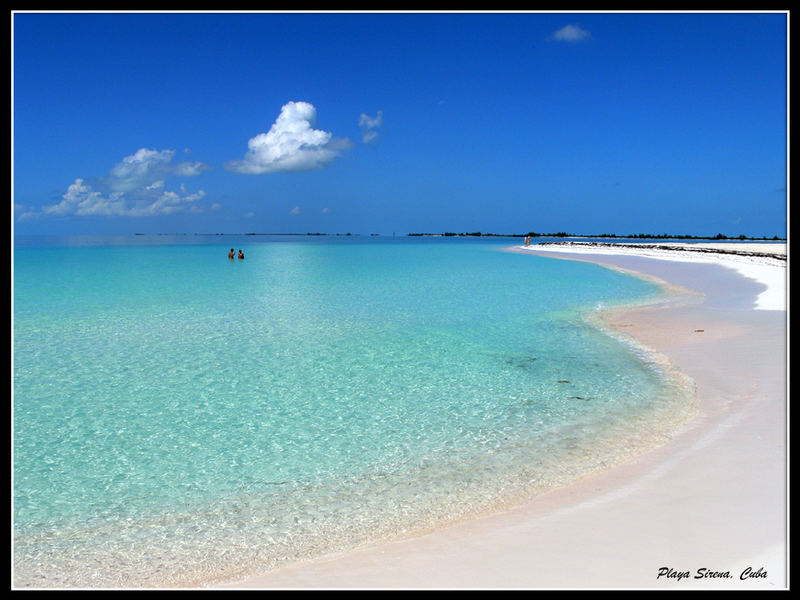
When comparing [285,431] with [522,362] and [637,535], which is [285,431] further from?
[522,362]

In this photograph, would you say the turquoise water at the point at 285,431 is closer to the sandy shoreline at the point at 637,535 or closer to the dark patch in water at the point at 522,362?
the dark patch in water at the point at 522,362

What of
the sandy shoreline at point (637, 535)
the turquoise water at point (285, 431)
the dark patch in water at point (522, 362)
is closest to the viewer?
the sandy shoreline at point (637, 535)

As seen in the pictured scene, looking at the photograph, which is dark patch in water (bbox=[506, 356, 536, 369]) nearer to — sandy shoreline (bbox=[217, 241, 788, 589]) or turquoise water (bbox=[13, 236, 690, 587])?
turquoise water (bbox=[13, 236, 690, 587])

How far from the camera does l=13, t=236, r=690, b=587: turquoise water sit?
484 centimetres

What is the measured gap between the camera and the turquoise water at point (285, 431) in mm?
4836

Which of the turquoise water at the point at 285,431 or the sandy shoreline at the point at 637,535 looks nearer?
the sandy shoreline at the point at 637,535

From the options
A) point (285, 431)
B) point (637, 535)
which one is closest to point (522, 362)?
point (285, 431)

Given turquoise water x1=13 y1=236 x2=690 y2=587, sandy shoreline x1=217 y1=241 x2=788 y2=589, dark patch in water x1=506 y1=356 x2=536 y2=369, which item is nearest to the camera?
sandy shoreline x1=217 y1=241 x2=788 y2=589

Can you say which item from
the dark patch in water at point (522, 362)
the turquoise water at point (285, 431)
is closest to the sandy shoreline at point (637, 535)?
the turquoise water at point (285, 431)

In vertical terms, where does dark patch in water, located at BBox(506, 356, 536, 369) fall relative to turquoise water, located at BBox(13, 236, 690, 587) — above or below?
above

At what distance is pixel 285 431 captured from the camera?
743 centimetres

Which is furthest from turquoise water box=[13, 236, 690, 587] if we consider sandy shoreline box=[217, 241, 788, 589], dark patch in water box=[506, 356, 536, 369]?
sandy shoreline box=[217, 241, 788, 589]

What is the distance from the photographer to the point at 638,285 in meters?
26.8
